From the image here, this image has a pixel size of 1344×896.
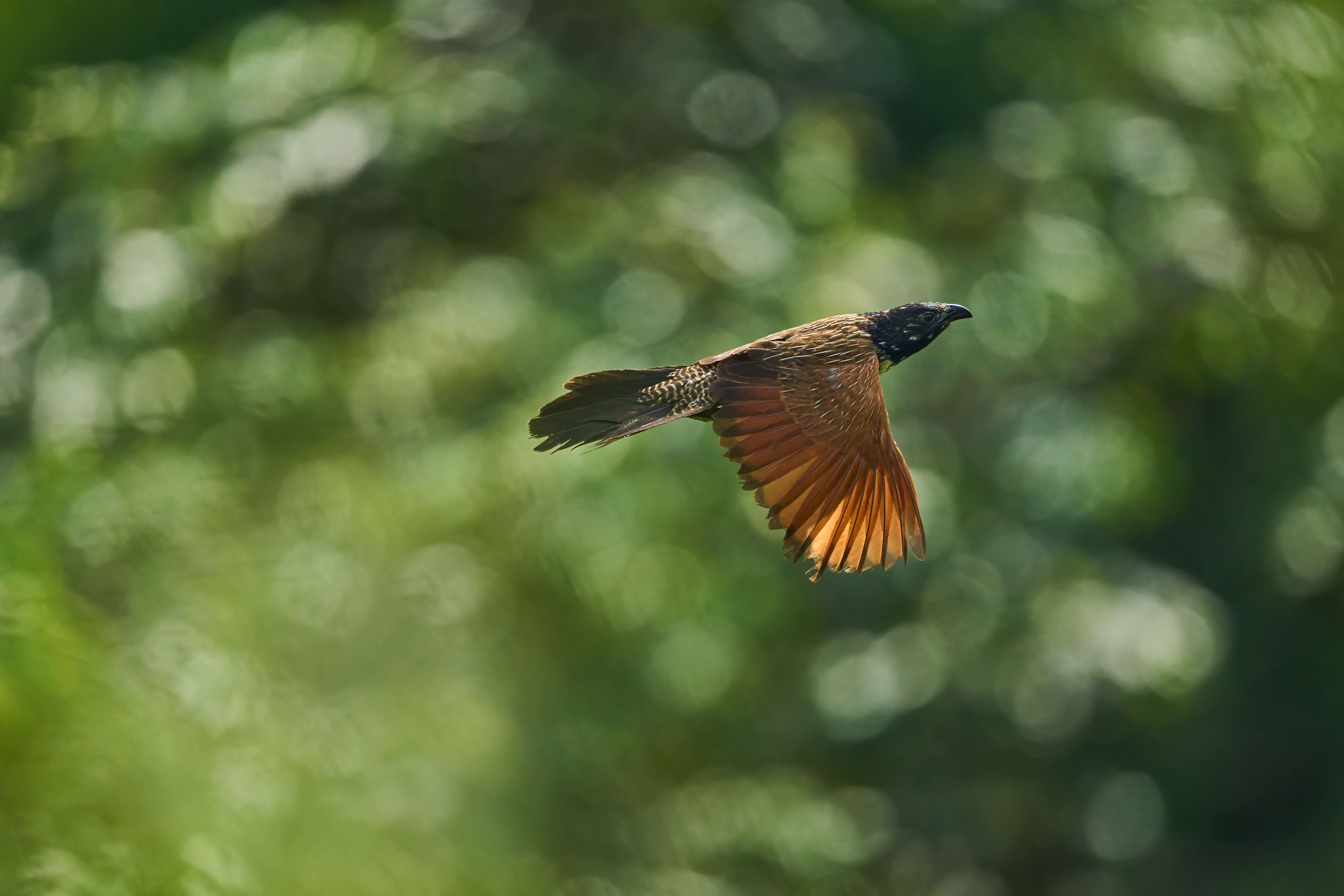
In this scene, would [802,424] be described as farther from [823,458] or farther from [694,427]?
[694,427]

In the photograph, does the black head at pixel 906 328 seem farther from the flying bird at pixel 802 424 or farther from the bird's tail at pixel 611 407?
the bird's tail at pixel 611 407

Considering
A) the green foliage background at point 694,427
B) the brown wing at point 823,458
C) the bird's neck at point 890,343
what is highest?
the bird's neck at point 890,343

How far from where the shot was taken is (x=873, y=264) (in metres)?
5.23

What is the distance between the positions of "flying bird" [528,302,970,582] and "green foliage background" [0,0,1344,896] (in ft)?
9.91

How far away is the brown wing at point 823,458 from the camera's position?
123 cm

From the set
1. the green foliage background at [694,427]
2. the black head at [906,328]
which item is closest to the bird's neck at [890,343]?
the black head at [906,328]

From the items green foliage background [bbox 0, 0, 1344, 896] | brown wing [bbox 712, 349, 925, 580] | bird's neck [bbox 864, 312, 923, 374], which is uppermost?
bird's neck [bbox 864, 312, 923, 374]

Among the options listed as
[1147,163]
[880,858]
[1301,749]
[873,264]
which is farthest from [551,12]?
[1301,749]

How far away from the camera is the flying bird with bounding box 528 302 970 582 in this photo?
1237 mm

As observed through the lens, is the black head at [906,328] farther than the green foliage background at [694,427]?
No

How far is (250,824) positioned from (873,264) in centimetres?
302

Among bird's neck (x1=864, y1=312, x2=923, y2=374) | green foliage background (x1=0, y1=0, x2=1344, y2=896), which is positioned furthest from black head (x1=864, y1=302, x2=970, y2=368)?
green foliage background (x1=0, y1=0, x2=1344, y2=896)

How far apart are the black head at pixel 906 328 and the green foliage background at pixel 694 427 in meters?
3.01

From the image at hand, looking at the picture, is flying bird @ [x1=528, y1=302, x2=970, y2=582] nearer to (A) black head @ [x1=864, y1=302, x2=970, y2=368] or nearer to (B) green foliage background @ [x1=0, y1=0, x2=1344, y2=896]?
(A) black head @ [x1=864, y1=302, x2=970, y2=368]
